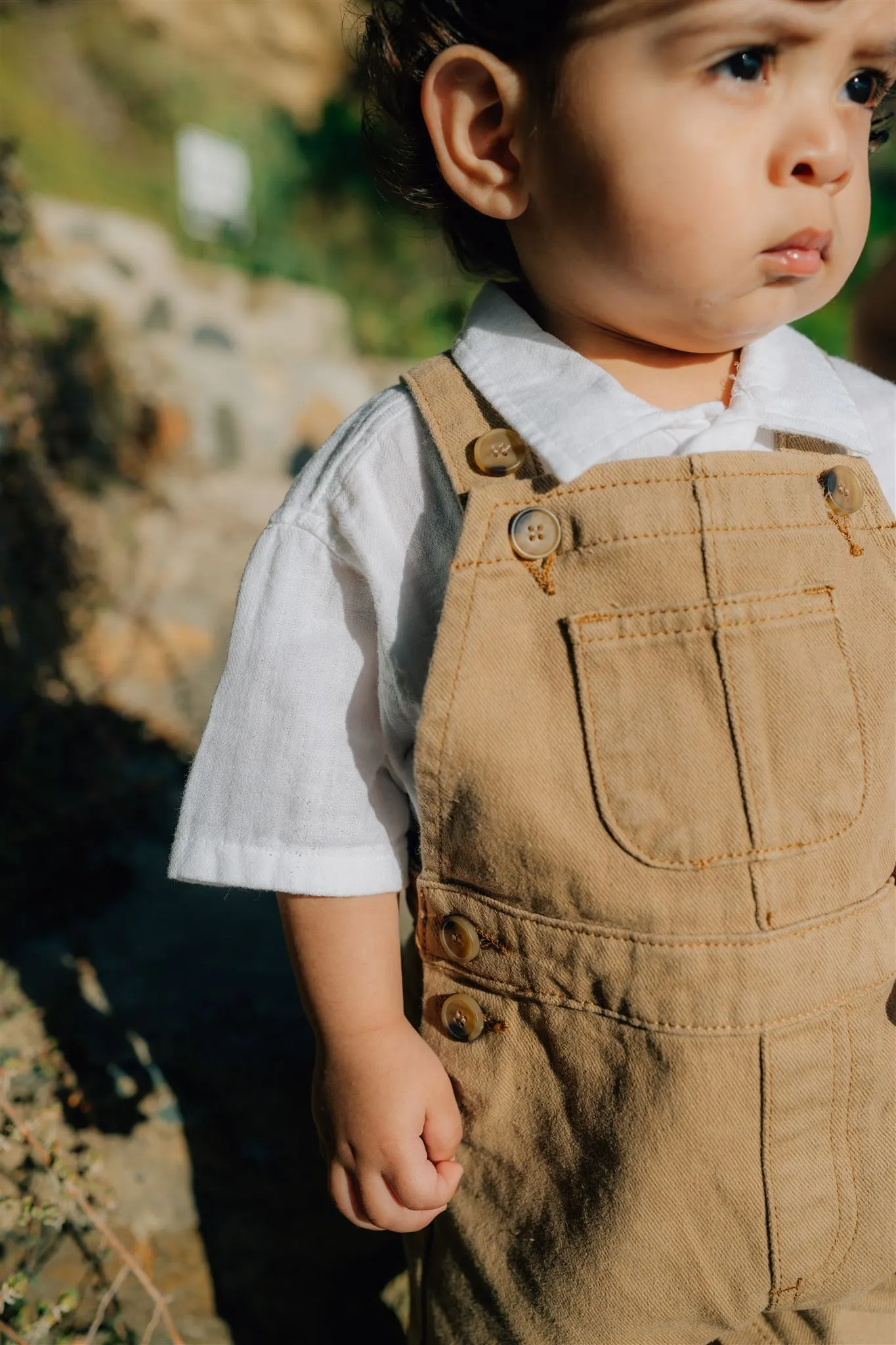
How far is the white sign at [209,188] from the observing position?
422 centimetres

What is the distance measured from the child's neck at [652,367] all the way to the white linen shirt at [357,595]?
2 cm

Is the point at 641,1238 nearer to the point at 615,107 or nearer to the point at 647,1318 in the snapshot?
the point at 647,1318

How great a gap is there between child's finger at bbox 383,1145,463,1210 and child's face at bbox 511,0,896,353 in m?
0.76

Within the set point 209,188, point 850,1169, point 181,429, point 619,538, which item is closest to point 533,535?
point 619,538

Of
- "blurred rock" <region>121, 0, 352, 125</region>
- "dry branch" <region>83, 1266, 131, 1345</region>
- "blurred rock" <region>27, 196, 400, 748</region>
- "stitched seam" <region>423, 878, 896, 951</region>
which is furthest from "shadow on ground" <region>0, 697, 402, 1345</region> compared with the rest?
"blurred rock" <region>121, 0, 352, 125</region>

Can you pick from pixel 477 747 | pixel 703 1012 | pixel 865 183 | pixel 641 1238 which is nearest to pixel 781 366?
pixel 865 183

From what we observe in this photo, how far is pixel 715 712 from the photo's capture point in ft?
2.78

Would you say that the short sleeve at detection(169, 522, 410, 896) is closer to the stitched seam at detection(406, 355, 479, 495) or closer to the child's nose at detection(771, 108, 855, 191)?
the stitched seam at detection(406, 355, 479, 495)

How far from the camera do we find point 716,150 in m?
0.78

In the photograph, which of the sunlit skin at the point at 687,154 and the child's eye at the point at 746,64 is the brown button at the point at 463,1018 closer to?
the sunlit skin at the point at 687,154

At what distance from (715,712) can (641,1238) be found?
466mm

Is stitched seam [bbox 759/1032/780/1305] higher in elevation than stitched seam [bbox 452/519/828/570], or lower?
lower

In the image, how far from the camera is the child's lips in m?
0.83

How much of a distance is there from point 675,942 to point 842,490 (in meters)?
0.40
